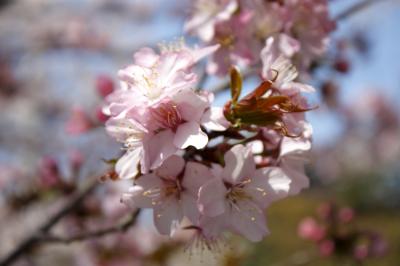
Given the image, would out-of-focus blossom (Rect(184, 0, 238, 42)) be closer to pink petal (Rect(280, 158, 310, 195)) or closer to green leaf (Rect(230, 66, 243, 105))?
green leaf (Rect(230, 66, 243, 105))

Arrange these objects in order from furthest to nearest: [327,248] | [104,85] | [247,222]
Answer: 1. [327,248]
2. [104,85]
3. [247,222]

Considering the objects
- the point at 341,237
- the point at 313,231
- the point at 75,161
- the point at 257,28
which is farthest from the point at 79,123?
the point at 341,237

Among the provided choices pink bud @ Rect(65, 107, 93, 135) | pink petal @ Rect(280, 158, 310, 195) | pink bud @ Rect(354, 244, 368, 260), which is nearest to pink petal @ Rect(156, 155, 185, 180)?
pink petal @ Rect(280, 158, 310, 195)

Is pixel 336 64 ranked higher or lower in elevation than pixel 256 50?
lower

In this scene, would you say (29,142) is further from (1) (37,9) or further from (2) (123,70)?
(2) (123,70)

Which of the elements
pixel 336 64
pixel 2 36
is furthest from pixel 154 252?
pixel 2 36

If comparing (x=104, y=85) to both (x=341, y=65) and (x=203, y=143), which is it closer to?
(x=203, y=143)
